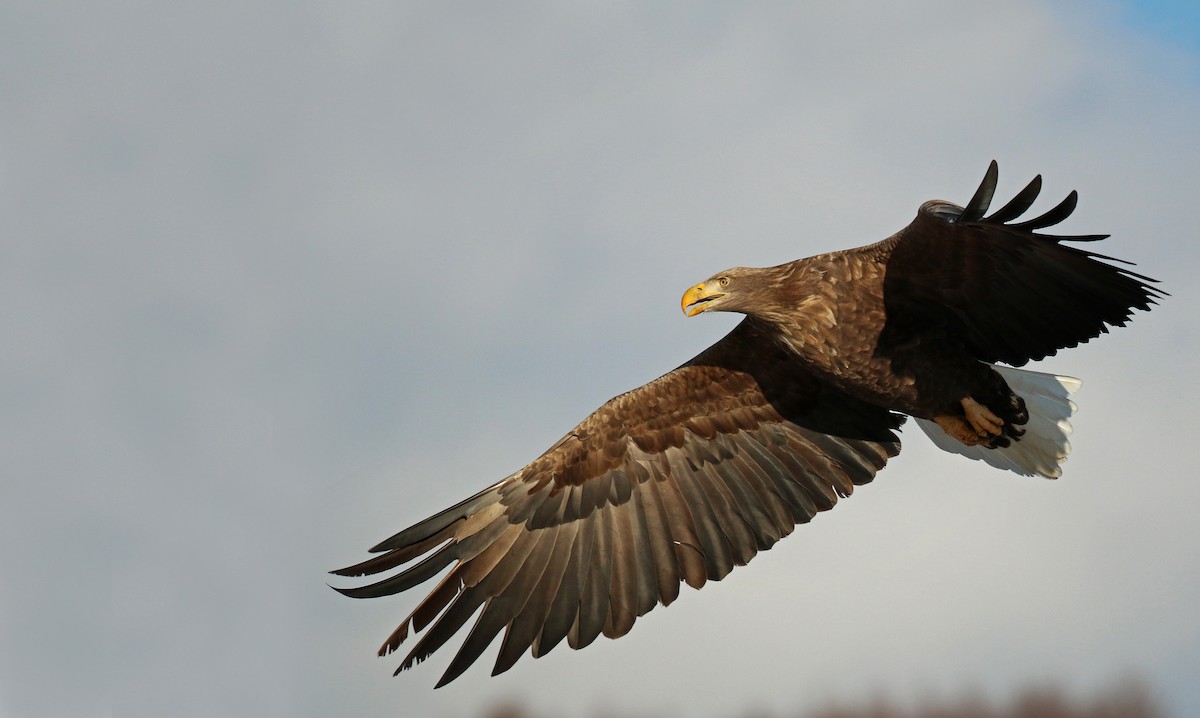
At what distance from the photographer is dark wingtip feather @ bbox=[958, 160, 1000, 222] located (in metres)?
5.95

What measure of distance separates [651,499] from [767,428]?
0.93 metres

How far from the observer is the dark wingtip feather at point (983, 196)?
19.5 ft

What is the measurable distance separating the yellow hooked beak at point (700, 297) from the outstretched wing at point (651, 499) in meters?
0.33

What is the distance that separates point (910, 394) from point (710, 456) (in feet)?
4.58

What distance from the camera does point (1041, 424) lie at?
810 cm

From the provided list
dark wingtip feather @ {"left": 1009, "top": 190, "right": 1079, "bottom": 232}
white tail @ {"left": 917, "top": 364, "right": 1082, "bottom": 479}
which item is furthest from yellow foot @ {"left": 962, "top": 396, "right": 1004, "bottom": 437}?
dark wingtip feather @ {"left": 1009, "top": 190, "right": 1079, "bottom": 232}

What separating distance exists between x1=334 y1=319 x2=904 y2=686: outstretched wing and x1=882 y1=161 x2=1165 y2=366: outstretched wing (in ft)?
3.04

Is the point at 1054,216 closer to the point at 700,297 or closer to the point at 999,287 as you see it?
the point at 999,287

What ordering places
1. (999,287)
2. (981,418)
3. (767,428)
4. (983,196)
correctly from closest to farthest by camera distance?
(983,196) < (999,287) < (981,418) < (767,428)

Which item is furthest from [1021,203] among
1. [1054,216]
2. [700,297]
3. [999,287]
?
[700,297]

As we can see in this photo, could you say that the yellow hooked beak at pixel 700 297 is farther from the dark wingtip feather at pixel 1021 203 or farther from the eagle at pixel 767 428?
the dark wingtip feather at pixel 1021 203

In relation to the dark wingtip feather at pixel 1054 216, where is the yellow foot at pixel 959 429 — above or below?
below

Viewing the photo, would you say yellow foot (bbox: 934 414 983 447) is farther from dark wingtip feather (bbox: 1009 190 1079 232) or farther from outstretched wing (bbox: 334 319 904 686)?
dark wingtip feather (bbox: 1009 190 1079 232)

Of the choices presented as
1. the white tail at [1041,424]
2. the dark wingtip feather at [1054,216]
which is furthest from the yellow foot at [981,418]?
the dark wingtip feather at [1054,216]
